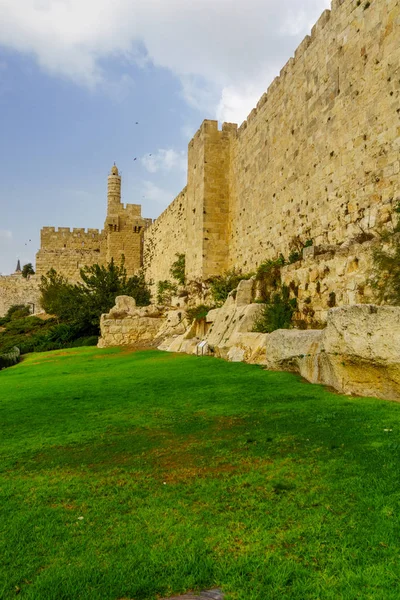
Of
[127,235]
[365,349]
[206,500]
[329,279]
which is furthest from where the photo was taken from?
[127,235]

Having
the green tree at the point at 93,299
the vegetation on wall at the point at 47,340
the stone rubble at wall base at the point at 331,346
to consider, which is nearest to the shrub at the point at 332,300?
the stone rubble at wall base at the point at 331,346

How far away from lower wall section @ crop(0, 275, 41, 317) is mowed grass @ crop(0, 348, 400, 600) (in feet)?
105

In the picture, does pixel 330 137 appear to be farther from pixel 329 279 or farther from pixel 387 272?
pixel 387 272

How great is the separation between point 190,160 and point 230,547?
18.4 m

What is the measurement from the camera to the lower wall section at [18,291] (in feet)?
115

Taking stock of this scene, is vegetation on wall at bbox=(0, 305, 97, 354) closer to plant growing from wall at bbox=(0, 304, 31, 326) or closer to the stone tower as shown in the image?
plant growing from wall at bbox=(0, 304, 31, 326)

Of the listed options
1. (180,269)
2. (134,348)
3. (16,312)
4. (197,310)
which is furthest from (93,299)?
(16,312)

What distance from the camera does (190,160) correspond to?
19.3 metres

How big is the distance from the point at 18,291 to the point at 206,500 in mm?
35861

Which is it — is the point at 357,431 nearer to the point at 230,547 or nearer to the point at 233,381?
the point at 230,547

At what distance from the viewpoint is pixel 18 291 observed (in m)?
35.7

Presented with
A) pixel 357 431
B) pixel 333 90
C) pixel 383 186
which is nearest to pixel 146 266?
pixel 333 90

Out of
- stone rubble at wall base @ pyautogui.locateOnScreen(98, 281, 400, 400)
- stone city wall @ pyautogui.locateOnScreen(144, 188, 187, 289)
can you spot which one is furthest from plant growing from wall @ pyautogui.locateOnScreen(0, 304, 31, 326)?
stone rubble at wall base @ pyautogui.locateOnScreen(98, 281, 400, 400)

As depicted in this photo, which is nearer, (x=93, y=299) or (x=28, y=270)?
(x=93, y=299)
